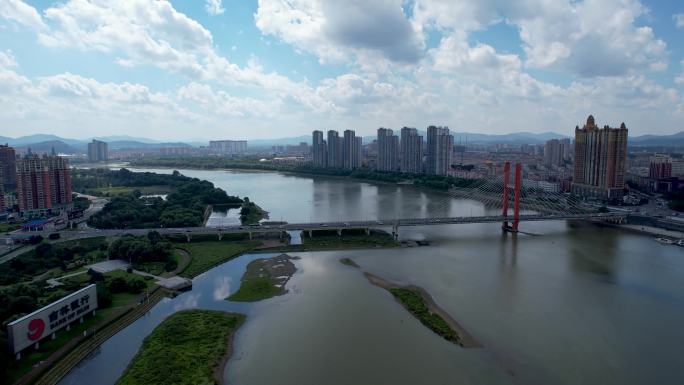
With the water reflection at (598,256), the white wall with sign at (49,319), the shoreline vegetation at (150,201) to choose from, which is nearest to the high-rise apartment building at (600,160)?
the water reflection at (598,256)

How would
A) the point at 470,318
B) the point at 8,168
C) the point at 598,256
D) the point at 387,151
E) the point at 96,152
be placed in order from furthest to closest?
the point at 96,152 → the point at 387,151 → the point at 8,168 → the point at 598,256 → the point at 470,318

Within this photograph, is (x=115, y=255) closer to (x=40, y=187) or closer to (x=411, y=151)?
(x=40, y=187)

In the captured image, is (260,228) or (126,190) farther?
(126,190)

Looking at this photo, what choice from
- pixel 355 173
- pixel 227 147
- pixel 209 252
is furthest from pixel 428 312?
pixel 227 147

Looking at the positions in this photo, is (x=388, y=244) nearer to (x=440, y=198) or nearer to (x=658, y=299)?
(x=658, y=299)

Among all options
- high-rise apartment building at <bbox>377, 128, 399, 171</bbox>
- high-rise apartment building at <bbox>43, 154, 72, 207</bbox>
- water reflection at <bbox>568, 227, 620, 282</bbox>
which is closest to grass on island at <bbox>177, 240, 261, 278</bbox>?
high-rise apartment building at <bbox>43, 154, 72, 207</bbox>

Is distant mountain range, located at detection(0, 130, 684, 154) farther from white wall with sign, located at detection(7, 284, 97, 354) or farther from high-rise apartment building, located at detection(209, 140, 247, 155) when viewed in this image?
white wall with sign, located at detection(7, 284, 97, 354)

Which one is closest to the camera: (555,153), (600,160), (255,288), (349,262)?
(255,288)
